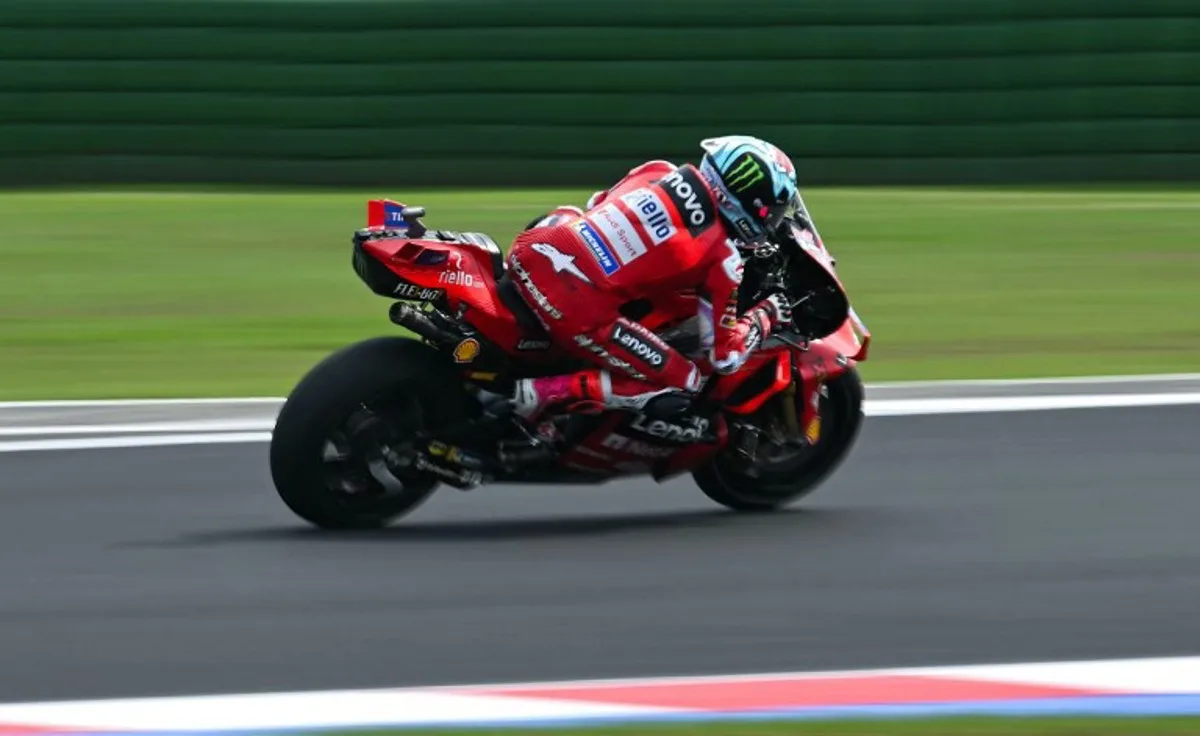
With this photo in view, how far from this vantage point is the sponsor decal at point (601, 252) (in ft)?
23.8

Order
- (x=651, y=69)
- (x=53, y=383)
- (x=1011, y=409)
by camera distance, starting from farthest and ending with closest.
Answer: (x=651, y=69)
(x=53, y=383)
(x=1011, y=409)

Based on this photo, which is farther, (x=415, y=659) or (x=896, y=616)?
(x=896, y=616)

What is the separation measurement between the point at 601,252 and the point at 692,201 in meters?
0.36

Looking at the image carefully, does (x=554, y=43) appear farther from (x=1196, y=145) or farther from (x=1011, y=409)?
(x=1011, y=409)

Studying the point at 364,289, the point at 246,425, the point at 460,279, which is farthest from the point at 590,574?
the point at 364,289

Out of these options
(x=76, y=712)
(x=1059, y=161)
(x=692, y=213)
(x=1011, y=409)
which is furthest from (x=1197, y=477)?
(x=1059, y=161)

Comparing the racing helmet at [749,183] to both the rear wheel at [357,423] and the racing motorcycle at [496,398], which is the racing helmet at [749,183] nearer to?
the racing motorcycle at [496,398]

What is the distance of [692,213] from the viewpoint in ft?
23.7

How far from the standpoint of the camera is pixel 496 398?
7.29m

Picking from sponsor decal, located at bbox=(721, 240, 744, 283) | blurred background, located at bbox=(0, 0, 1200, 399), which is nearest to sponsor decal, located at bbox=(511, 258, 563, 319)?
sponsor decal, located at bbox=(721, 240, 744, 283)

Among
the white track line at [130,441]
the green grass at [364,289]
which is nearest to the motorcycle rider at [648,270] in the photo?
the white track line at [130,441]

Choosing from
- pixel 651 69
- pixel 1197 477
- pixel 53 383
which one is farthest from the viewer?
pixel 651 69

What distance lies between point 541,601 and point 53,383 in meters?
5.01

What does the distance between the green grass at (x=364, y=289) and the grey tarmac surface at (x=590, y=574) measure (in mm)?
2227
